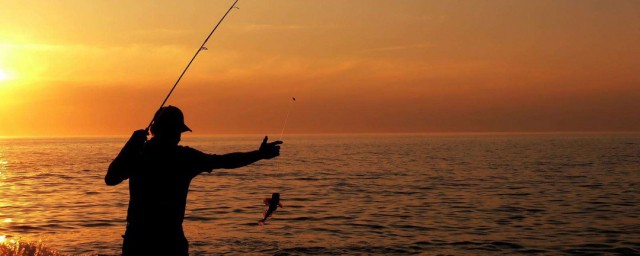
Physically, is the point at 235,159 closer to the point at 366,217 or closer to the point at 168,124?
the point at 168,124

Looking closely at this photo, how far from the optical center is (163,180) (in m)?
5.64

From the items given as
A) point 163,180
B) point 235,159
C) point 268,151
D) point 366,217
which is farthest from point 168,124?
point 366,217

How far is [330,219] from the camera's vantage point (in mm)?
21719

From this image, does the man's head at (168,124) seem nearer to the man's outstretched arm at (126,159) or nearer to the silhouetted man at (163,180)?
the silhouetted man at (163,180)

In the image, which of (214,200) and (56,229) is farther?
(214,200)

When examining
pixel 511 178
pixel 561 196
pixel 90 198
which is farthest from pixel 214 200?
pixel 511 178

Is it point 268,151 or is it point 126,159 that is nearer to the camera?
point 126,159

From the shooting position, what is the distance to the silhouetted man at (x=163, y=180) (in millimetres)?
5617

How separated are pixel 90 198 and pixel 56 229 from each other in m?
9.26

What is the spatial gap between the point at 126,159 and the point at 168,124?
0.58m

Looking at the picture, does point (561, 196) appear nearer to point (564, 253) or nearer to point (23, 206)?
point (564, 253)

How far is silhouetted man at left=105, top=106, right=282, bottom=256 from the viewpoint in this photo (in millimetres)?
5617

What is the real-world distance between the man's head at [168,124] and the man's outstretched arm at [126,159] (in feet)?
1.07

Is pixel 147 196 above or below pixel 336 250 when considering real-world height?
above
